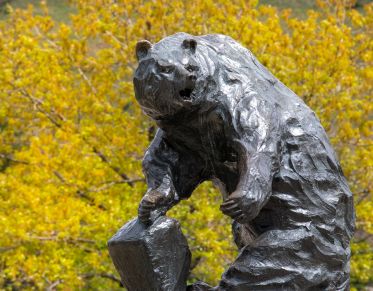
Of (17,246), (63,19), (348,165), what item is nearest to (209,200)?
(348,165)

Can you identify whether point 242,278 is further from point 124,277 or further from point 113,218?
point 113,218

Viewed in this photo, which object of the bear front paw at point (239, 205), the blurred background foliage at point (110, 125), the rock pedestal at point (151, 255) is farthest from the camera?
the blurred background foliage at point (110, 125)

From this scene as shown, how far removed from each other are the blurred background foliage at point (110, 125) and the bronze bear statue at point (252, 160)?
4900 mm

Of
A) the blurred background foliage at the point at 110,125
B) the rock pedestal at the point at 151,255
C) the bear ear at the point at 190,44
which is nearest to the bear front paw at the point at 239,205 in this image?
the rock pedestal at the point at 151,255

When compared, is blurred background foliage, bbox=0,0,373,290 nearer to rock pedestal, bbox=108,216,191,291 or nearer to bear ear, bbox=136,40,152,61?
rock pedestal, bbox=108,216,191,291

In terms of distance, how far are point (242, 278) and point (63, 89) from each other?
7.53 m

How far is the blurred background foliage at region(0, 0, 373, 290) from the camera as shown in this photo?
29.3ft

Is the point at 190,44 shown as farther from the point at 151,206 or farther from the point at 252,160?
the point at 151,206

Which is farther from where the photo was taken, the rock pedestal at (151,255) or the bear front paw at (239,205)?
Answer: the rock pedestal at (151,255)

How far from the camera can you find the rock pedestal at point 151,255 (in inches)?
130

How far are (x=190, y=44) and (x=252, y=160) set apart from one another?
23.9 inches

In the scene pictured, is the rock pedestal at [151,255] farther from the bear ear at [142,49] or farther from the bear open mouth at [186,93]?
the bear ear at [142,49]

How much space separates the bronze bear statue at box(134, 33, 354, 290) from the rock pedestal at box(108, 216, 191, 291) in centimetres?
8

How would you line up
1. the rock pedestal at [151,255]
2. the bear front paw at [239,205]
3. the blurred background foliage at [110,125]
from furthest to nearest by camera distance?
the blurred background foliage at [110,125]
the rock pedestal at [151,255]
the bear front paw at [239,205]
